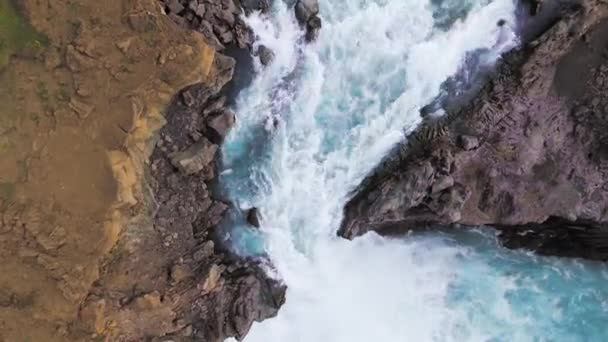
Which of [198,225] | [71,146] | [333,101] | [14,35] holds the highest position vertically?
[333,101]

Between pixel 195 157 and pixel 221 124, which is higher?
pixel 221 124

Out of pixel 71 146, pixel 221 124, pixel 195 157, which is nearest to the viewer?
pixel 71 146

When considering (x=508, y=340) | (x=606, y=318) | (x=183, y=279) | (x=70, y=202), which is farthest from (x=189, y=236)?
(x=606, y=318)

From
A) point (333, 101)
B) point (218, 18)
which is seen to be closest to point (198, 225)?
point (333, 101)

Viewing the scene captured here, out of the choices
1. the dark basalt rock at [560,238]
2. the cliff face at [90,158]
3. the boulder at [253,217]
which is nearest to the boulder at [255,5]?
the cliff face at [90,158]

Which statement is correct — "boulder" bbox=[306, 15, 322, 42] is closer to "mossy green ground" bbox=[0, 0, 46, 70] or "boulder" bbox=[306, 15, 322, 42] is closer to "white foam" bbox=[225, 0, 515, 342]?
"white foam" bbox=[225, 0, 515, 342]

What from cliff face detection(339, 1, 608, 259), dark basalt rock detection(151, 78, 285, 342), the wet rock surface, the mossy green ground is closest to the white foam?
the wet rock surface

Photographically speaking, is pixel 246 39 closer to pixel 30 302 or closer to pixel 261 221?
pixel 261 221

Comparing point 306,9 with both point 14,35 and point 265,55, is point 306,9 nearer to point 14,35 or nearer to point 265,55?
point 265,55
